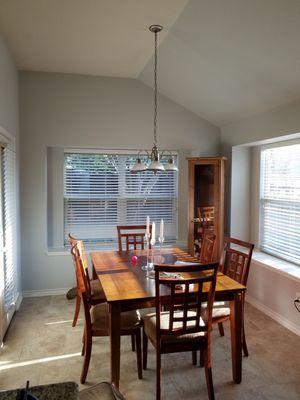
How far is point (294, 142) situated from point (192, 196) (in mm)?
1389

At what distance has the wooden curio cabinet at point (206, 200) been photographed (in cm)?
433

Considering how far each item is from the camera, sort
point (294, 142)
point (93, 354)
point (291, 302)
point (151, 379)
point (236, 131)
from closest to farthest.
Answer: point (151, 379) → point (93, 354) → point (291, 302) → point (294, 142) → point (236, 131)

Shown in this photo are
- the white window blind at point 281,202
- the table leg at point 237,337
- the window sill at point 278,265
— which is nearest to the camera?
the table leg at point 237,337

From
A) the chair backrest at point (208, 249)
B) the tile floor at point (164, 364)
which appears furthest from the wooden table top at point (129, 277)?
the tile floor at point (164, 364)

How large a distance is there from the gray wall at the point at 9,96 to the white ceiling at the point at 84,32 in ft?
0.44

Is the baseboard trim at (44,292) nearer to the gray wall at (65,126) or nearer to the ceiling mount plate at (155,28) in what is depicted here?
the gray wall at (65,126)

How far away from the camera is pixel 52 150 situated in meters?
4.45

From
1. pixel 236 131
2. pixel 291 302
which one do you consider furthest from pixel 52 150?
pixel 291 302

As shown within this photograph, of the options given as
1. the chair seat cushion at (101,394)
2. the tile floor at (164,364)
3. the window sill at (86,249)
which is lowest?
the tile floor at (164,364)

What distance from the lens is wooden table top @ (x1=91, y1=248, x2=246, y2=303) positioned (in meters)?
2.37

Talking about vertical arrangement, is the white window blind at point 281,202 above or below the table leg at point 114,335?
above

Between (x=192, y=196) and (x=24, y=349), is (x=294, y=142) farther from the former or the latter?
(x=24, y=349)

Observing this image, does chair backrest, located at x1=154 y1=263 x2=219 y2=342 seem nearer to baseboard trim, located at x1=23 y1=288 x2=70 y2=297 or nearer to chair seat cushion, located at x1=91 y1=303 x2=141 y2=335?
chair seat cushion, located at x1=91 y1=303 x2=141 y2=335

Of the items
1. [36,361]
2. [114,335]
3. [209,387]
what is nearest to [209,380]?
[209,387]
